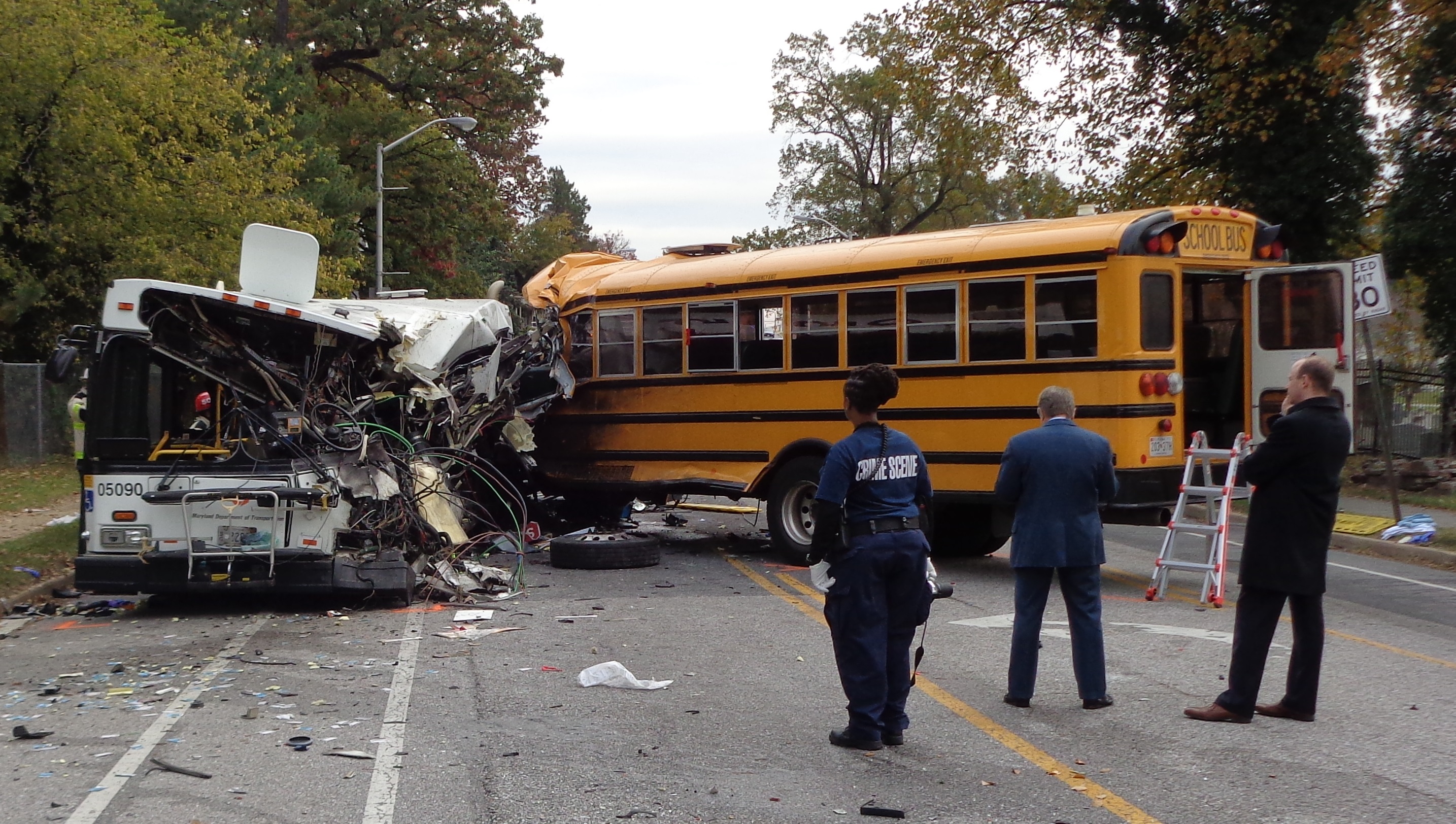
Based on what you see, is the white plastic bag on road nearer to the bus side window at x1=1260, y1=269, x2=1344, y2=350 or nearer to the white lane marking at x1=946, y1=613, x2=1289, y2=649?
the white lane marking at x1=946, y1=613, x2=1289, y2=649

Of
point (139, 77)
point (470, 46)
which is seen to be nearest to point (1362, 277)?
point (139, 77)

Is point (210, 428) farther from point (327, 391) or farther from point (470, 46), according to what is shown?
point (470, 46)

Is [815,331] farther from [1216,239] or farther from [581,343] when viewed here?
[1216,239]

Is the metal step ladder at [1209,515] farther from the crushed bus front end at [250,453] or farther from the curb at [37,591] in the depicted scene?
the curb at [37,591]

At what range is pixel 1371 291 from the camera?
14250 millimetres

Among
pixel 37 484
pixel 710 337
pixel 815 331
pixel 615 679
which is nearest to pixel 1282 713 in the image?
pixel 615 679

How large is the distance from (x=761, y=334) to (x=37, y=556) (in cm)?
713

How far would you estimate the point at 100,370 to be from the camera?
32.9 ft

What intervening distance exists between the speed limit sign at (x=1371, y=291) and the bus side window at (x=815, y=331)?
574 centimetres

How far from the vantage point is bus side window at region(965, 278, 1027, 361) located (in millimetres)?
11148

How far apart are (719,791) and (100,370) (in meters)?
6.71

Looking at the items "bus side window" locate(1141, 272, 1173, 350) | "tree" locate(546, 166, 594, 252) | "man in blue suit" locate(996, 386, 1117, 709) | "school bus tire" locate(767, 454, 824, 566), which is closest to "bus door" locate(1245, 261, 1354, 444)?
"bus side window" locate(1141, 272, 1173, 350)

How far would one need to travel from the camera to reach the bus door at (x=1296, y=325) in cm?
1105

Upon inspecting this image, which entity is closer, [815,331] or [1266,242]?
[1266,242]
